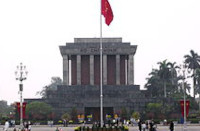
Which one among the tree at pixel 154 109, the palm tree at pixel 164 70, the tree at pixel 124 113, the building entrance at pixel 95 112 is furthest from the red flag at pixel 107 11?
the palm tree at pixel 164 70

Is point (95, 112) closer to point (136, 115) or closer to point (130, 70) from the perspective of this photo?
point (130, 70)

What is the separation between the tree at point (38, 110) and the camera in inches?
3573

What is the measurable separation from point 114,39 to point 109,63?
19.1 ft

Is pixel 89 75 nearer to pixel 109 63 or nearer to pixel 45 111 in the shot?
pixel 109 63

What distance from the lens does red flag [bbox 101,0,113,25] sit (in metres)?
46.9

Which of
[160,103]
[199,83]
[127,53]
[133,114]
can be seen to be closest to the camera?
[133,114]

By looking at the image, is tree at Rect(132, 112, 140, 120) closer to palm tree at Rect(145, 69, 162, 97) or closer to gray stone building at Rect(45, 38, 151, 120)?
gray stone building at Rect(45, 38, 151, 120)

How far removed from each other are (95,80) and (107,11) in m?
57.4

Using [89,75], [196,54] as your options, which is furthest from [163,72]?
[89,75]

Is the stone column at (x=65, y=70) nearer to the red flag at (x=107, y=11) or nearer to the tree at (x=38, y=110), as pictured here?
the tree at (x=38, y=110)

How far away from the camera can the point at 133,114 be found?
88438 millimetres

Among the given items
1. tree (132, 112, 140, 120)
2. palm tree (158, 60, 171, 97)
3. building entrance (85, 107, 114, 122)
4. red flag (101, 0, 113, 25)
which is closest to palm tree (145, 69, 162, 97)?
palm tree (158, 60, 171, 97)

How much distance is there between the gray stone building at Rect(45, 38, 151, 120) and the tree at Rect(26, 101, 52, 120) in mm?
3251

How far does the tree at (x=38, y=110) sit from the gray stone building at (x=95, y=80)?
10.7 feet
